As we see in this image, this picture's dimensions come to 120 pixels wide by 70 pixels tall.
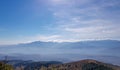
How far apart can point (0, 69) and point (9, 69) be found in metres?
5.39

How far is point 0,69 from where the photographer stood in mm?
136500

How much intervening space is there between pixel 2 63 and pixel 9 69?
6590 millimetres

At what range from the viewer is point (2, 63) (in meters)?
142

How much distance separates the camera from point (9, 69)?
139m
